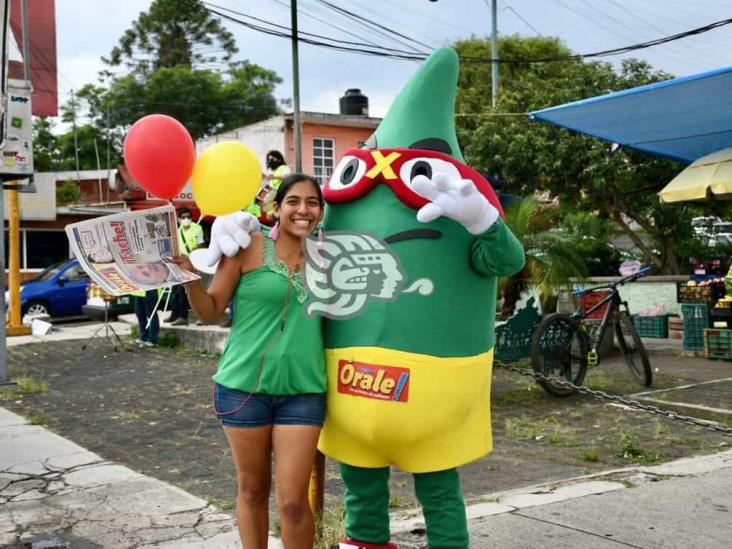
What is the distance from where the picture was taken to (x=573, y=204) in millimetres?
13570

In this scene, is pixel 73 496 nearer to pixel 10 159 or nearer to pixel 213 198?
pixel 213 198

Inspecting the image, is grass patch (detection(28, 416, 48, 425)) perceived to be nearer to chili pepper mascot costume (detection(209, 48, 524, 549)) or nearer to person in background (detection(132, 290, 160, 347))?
person in background (detection(132, 290, 160, 347))

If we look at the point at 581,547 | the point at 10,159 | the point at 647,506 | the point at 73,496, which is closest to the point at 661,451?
the point at 647,506

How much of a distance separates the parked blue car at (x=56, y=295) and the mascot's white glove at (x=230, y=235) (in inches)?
568

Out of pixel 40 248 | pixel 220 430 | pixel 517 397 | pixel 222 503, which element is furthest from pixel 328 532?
pixel 40 248

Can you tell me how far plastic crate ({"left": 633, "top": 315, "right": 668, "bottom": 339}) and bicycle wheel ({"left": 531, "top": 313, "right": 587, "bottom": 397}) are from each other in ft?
14.9

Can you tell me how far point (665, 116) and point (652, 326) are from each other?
4.98 metres

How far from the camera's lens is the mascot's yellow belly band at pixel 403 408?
2.97 m

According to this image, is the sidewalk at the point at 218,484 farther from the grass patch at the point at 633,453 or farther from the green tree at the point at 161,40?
the green tree at the point at 161,40

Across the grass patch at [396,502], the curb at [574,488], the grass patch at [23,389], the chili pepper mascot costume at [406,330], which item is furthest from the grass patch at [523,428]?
the grass patch at [23,389]

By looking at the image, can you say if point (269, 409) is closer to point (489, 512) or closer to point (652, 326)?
point (489, 512)

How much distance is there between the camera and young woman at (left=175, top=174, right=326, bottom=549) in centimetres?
298

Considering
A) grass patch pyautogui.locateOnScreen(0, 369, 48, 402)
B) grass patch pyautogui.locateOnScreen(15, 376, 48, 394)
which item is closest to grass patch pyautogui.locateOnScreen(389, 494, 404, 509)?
grass patch pyautogui.locateOnScreen(0, 369, 48, 402)

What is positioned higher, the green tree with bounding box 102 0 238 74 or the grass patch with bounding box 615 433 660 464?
the green tree with bounding box 102 0 238 74
